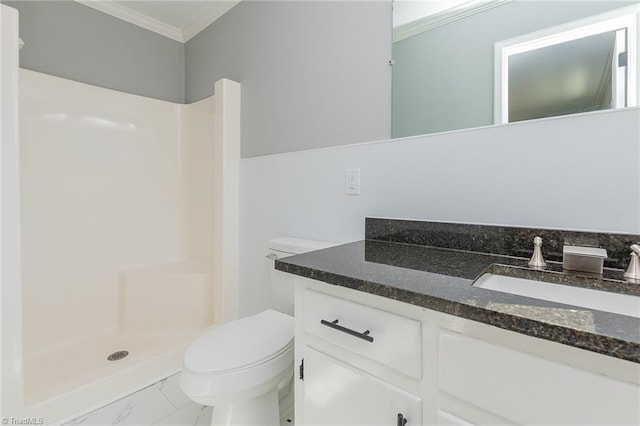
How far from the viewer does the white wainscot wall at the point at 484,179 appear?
31.9 inches

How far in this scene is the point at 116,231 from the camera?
2129 mm

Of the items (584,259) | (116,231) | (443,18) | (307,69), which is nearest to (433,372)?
A: (584,259)

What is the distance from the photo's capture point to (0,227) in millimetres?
1127

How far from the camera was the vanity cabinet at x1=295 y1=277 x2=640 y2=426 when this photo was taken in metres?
0.44

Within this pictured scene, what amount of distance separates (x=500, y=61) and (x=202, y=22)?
2175mm

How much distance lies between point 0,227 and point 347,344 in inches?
54.6

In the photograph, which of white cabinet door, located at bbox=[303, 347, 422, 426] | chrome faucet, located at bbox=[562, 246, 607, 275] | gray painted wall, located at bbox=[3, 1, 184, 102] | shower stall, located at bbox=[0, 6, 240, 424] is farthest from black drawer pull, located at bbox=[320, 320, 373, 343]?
gray painted wall, located at bbox=[3, 1, 184, 102]

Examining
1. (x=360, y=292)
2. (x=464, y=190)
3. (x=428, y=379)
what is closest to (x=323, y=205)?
(x=464, y=190)

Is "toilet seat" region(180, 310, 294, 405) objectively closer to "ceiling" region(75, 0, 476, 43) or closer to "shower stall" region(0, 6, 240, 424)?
"shower stall" region(0, 6, 240, 424)

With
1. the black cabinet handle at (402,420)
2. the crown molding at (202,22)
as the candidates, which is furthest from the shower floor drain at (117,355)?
the crown molding at (202,22)

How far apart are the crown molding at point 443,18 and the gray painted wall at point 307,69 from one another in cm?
7

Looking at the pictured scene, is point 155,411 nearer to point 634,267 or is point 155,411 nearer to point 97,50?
point 634,267

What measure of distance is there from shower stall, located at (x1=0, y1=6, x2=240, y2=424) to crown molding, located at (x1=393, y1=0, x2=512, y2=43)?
3.83ft

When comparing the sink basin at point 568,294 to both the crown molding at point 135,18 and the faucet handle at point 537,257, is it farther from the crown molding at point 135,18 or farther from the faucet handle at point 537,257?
the crown molding at point 135,18
